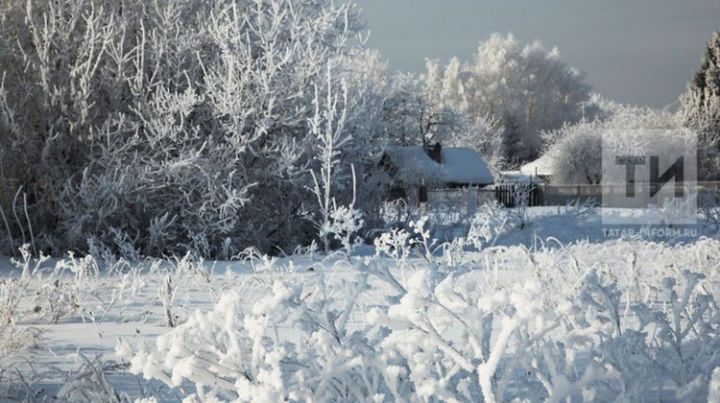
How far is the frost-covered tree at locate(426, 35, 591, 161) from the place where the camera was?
203ft

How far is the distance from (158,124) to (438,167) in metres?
15.9

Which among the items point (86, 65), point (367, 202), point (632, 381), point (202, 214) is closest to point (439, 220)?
point (367, 202)

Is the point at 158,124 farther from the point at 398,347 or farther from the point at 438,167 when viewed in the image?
the point at 438,167

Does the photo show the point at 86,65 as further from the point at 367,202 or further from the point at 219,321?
the point at 219,321

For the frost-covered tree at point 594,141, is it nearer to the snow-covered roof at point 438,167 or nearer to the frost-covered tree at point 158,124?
the snow-covered roof at point 438,167

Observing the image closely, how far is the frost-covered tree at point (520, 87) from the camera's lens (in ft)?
203

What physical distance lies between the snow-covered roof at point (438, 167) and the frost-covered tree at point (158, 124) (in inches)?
269

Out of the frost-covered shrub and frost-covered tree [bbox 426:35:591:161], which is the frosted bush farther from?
frost-covered tree [bbox 426:35:591:161]

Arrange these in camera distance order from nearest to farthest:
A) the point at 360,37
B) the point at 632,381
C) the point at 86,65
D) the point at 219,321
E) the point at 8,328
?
the point at 219,321 < the point at 632,381 < the point at 8,328 < the point at 86,65 < the point at 360,37

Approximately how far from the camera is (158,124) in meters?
12.8

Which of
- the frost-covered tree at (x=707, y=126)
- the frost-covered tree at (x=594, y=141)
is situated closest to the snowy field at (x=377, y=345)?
the frost-covered tree at (x=707, y=126)

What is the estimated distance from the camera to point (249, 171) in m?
13.5

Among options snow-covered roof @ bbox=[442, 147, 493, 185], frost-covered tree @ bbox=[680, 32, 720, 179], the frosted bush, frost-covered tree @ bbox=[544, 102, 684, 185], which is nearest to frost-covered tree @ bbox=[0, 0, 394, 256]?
the frosted bush

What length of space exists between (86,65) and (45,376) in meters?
8.91
